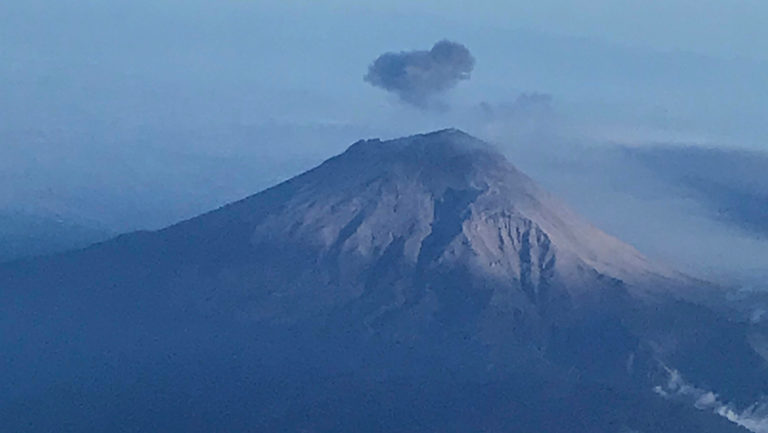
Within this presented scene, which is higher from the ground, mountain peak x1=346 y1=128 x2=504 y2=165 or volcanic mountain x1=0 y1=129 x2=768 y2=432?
mountain peak x1=346 y1=128 x2=504 y2=165

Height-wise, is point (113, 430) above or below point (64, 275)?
below

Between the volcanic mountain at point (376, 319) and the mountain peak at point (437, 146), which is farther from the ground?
the mountain peak at point (437, 146)

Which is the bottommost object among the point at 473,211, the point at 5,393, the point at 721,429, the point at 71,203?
the point at 721,429

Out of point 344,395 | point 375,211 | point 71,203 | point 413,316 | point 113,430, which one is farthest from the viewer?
point 71,203

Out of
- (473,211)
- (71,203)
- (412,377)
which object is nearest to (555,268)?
(473,211)

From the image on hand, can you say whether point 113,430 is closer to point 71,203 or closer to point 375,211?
point 375,211

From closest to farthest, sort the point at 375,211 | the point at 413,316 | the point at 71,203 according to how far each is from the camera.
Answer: the point at 413,316 < the point at 375,211 < the point at 71,203

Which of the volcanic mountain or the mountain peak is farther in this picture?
the mountain peak

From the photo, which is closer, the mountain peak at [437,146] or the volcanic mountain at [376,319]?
the volcanic mountain at [376,319]
